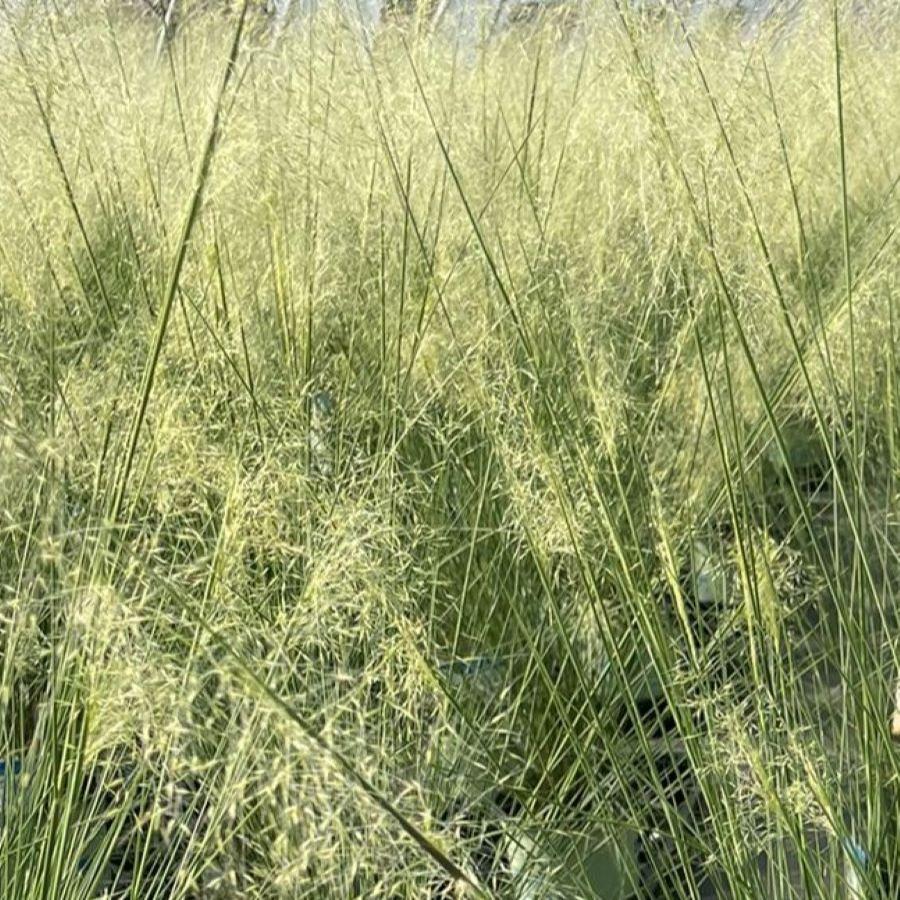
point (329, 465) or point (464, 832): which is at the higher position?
point (329, 465)

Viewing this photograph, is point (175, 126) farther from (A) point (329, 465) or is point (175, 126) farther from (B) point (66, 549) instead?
(B) point (66, 549)

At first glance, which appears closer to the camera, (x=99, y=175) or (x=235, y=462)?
(x=235, y=462)

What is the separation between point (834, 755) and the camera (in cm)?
86

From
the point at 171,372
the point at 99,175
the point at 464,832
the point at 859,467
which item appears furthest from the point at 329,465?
the point at 99,175

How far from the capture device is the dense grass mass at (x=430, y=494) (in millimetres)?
694

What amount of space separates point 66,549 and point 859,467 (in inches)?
20.4

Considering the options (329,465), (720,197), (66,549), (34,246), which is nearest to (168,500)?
(66,549)

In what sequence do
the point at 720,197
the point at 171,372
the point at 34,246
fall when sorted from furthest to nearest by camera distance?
the point at 34,246
the point at 171,372
the point at 720,197

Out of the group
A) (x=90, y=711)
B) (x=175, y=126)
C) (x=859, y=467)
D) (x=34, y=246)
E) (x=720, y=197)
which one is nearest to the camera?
(x=90, y=711)

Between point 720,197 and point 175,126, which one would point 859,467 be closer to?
point 720,197

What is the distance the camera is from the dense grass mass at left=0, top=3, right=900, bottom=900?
2.28 ft

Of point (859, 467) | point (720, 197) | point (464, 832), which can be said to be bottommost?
point (464, 832)

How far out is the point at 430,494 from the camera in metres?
1.06

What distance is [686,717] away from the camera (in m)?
0.73
